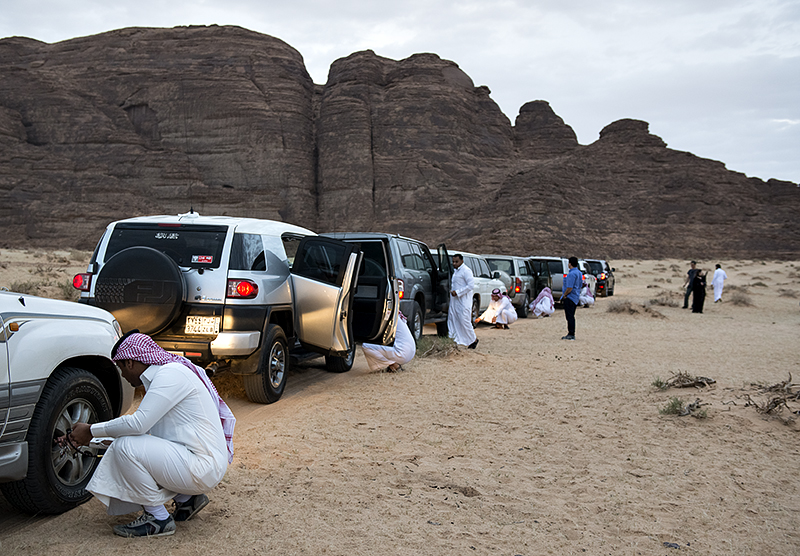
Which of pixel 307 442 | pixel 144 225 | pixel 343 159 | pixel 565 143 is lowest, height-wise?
pixel 307 442

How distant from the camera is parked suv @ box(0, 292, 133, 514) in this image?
3387mm

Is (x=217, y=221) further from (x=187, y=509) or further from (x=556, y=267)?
(x=556, y=267)

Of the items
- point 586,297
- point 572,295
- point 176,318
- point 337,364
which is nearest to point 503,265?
point 586,297

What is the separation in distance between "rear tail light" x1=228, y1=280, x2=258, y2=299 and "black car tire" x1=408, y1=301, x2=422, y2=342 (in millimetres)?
4848

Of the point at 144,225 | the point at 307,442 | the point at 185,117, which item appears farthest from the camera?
the point at 185,117

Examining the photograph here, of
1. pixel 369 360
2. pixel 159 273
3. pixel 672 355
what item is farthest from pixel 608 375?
pixel 159 273

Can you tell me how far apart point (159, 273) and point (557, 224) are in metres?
63.7

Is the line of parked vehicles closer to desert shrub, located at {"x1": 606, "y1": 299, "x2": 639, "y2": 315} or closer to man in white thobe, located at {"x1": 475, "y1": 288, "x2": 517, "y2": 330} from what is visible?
man in white thobe, located at {"x1": 475, "y1": 288, "x2": 517, "y2": 330}

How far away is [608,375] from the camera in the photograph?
902 centimetres

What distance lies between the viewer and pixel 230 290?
6.21 metres

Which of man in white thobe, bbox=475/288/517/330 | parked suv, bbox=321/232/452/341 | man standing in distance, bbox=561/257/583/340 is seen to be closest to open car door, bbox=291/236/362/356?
parked suv, bbox=321/232/452/341

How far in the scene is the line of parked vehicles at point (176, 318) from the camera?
356 cm

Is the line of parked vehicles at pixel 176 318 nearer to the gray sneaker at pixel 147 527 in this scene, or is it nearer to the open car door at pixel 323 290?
the open car door at pixel 323 290

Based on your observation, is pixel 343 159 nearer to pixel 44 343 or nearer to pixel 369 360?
pixel 369 360
